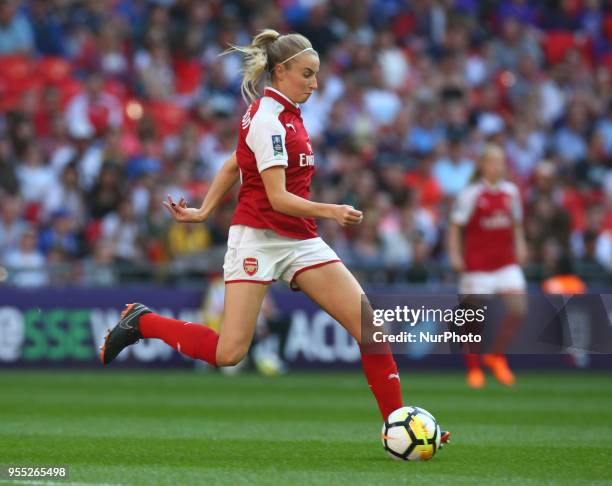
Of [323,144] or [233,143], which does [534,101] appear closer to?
[323,144]

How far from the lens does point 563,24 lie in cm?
2236

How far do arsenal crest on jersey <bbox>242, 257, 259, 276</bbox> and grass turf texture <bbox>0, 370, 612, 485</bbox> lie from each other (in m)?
1.04

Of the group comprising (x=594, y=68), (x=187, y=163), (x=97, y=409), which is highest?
(x=594, y=68)

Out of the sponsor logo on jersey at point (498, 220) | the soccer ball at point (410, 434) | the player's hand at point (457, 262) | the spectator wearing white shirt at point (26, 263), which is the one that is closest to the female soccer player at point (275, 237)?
the soccer ball at point (410, 434)

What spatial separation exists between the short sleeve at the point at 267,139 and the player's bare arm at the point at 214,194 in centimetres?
46

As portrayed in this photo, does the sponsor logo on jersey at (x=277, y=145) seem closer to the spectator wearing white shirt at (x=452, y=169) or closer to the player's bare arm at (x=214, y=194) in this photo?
the player's bare arm at (x=214, y=194)

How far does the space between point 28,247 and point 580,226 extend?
7.78m

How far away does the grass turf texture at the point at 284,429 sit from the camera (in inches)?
263

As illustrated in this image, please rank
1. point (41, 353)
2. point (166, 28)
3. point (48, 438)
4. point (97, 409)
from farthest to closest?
point (166, 28)
point (41, 353)
point (97, 409)
point (48, 438)

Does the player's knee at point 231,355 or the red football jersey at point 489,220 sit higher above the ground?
the red football jersey at point 489,220

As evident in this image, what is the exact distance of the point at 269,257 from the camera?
726cm

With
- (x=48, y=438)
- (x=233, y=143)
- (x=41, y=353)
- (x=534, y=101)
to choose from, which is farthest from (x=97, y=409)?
(x=534, y=101)

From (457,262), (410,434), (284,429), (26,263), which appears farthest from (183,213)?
(26,263)

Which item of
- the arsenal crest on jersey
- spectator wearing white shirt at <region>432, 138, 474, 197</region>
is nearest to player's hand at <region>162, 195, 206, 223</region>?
the arsenal crest on jersey
